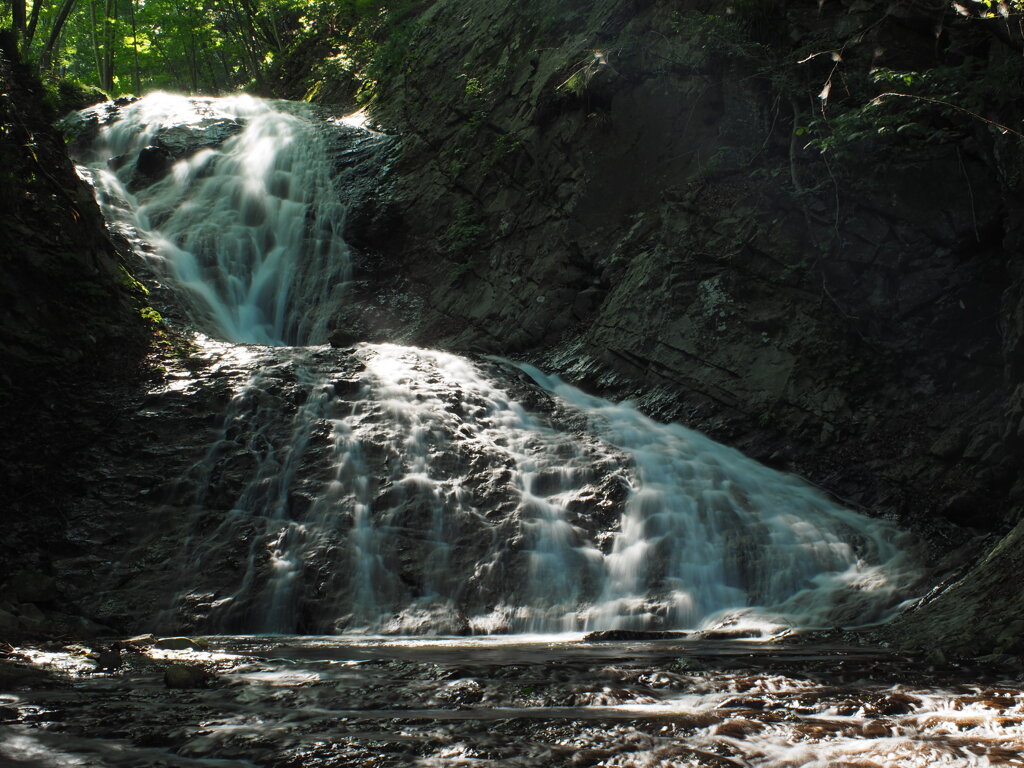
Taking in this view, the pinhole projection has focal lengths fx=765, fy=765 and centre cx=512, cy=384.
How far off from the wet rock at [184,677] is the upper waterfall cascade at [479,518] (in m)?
2.63

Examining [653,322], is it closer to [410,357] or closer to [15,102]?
[410,357]

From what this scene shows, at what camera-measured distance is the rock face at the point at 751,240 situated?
30.7 feet

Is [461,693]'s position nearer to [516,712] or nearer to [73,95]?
[516,712]

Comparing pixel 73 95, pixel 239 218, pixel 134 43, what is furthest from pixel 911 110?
pixel 134 43

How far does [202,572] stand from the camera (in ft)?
23.1

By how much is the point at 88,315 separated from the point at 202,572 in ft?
13.7

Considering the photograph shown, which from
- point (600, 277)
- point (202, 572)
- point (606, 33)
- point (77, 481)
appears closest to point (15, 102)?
point (77, 481)

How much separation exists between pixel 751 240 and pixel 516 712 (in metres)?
9.27

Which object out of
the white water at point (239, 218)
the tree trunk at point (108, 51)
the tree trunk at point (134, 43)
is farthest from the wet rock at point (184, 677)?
the tree trunk at point (134, 43)

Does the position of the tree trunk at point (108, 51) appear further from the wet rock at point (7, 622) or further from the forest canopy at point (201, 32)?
the wet rock at point (7, 622)

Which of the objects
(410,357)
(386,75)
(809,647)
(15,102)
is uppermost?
(386,75)

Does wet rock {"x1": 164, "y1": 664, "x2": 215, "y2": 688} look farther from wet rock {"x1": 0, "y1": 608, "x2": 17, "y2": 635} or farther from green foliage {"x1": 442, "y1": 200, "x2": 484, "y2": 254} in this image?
green foliage {"x1": 442, "y1": 200, "x2": 484, "y2": 254}

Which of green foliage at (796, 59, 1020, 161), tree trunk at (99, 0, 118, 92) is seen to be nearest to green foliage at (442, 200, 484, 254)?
green foliage at (796, 59, 1020, 161)

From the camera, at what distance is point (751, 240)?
11.3m
